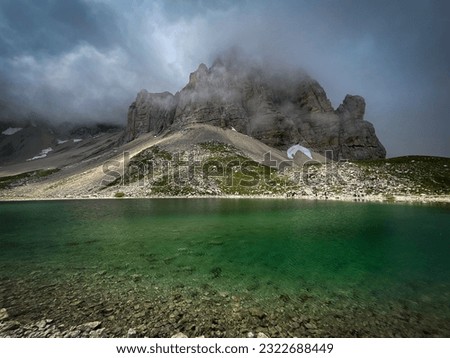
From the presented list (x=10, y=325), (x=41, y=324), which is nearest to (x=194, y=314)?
(x=41, y=324)

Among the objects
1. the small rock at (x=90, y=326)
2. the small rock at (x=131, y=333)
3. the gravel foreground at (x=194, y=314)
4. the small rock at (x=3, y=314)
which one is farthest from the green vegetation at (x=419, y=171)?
the small rock at (x=3, y=314)

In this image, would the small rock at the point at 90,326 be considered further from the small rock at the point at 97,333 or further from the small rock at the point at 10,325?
the small rock at the point at 10,325

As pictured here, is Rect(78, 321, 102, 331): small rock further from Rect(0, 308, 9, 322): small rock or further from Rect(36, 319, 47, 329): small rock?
Rect(0, 308, 9, 322): small rock

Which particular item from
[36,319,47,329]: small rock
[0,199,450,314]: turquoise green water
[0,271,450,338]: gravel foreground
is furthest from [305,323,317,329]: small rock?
[36,319,47,329]: small rock

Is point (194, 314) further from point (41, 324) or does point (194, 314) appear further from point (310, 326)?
point (41, 324)

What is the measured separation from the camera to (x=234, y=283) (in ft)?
57.6

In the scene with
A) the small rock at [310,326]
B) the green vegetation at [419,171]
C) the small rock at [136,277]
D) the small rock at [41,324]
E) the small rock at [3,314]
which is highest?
the green vegetation at [419,171]

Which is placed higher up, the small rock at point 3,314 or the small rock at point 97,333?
the small rock at point 3,314

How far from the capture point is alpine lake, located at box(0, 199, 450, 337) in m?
12.4

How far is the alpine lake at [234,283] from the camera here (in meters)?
12.4

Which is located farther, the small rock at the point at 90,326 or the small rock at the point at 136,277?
the small rock at the point at 136,277

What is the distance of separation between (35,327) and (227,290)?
31.6 ft

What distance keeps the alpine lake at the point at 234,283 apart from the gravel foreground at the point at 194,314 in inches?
2.1

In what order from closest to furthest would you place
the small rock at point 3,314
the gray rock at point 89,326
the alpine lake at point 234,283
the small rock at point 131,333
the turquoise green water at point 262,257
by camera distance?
1. the small rock at point 131,333
2. the gray rock at point 89,326
3. the alpine lake at point 234,283
4. the small rock at point 3,314
5. the turquoise green water at point 262,257
